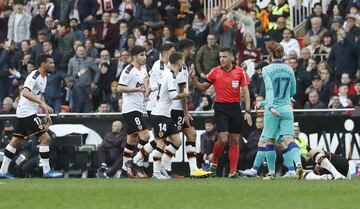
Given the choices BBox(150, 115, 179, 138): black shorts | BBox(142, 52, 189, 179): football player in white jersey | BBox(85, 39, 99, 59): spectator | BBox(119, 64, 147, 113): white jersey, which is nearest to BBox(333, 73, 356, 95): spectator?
BBox(119, 64, 147, 113): white jersey

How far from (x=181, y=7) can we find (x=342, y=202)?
19.7 meters

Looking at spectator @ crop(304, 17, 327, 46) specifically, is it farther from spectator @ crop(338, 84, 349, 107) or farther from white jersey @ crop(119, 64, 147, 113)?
white jersey @ crop(119, 64, 147, 113)

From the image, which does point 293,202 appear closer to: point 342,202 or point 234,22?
point 342,202

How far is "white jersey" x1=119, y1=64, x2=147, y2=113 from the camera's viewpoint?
907 inches

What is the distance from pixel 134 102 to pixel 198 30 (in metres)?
9.59

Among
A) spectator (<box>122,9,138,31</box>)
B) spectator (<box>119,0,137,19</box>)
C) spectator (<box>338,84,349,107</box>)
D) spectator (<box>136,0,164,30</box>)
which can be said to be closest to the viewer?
A: spectator (<box>338,84,349,107</box>)

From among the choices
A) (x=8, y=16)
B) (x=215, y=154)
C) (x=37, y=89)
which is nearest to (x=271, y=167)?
(x=215, y=154)

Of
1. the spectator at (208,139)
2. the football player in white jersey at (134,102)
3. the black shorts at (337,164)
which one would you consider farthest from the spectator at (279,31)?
the black shorts at (337,164)

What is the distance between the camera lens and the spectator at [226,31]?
3170 centimetres

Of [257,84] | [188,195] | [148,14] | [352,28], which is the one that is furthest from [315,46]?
[188,195]

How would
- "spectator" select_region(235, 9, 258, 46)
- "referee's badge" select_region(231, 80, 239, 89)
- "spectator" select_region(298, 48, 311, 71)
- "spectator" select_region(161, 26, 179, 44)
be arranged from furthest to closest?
1. "spectator" select_region(161, 26, 179, 44)
2. "spectator" select_region(235, 9, 258, 46)
3. "spectator" select_region(298, 48, 311, 71)
4. "referee's badge" select_region(231, 80, 239, 89)

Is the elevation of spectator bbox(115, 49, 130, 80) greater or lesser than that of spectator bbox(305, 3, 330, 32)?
lesser

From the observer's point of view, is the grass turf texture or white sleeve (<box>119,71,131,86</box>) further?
white sleeve (<box>119,71,131,86</box>)

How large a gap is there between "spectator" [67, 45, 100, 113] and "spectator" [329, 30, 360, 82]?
254 inches
